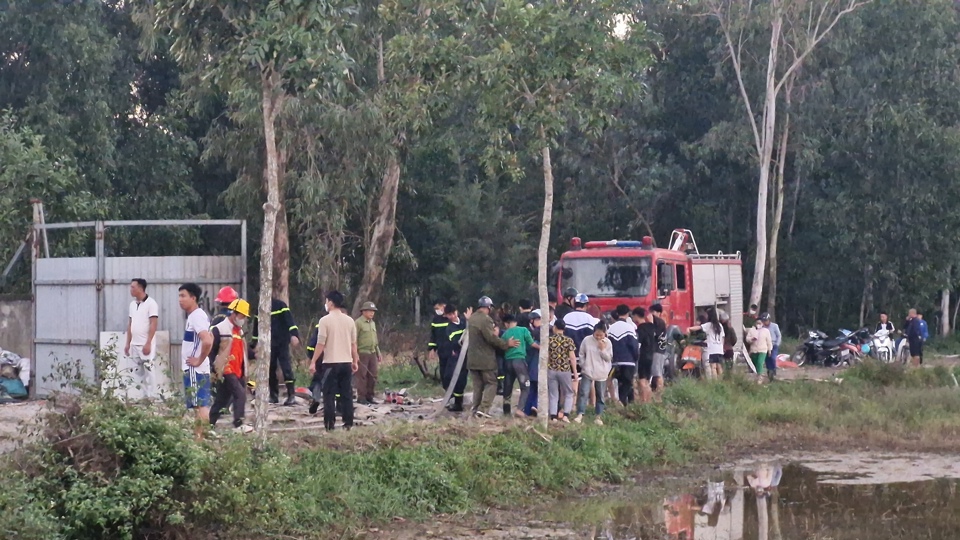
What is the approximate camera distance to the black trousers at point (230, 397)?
12.6m

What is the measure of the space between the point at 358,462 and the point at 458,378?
5295 millimetres

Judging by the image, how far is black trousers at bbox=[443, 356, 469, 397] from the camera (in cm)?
1702

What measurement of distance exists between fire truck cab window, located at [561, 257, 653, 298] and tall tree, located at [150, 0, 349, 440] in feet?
40.6

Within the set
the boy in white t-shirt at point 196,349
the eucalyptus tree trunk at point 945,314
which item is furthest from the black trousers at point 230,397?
the eucalyptus tree trunk at point 945,314

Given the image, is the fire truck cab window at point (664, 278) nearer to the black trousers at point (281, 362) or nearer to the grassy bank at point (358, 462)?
the grassy bank at point (358, 462)

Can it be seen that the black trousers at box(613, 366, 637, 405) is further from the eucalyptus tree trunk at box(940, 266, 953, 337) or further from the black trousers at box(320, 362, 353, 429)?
the eucalyptus tree trunk at box(940, 266, 953, 337)

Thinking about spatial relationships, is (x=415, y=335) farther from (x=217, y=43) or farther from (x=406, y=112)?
(x=217, y=43)

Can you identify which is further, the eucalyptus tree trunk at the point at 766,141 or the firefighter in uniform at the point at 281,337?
the eucalyptus tree trunk at the point at 766,141

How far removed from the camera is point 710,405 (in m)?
18.7

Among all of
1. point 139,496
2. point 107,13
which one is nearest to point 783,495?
point 139,496

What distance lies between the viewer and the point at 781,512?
1227 centimetres

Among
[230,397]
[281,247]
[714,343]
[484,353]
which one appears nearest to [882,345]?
[714,343]

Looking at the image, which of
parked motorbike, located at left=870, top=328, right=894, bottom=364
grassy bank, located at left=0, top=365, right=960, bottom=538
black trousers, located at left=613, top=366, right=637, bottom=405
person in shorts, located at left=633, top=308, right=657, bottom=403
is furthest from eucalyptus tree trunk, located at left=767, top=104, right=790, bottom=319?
black trousers, located at left=613, top=366, right=637, bottom=405

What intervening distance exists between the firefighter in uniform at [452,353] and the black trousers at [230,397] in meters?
4.74
